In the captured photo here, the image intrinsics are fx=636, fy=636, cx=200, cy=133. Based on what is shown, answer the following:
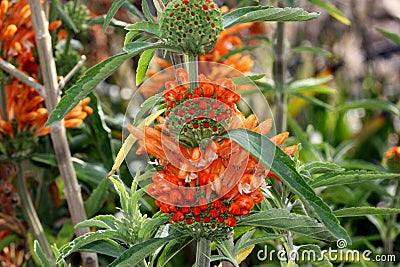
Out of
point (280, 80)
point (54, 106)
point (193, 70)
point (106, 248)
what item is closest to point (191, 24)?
point (193, 70)

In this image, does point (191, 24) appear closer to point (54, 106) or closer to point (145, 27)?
point (145, 27)

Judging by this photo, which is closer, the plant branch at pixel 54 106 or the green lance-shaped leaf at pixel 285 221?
the green lance-shaped leaf at pixel 285 221

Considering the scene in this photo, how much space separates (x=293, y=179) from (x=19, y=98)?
0.74m

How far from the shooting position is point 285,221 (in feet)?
2.03

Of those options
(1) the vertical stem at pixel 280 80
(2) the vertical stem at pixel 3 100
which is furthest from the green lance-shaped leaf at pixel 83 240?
(1) the vertical stem at pixel 280 80

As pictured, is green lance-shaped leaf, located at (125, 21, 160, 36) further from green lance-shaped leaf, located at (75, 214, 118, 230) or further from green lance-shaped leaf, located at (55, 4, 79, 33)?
green lance-shaped leaf, located at (55, 4, 79, 33)

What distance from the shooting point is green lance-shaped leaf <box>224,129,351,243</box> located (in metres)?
0.52

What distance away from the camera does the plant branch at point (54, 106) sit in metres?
0.99

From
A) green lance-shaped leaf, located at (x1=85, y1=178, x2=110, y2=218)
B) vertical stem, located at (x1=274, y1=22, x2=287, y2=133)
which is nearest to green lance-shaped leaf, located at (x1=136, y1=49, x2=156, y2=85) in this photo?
green lance-shaped leaf, located at (x1=85, y1=178, x2=110, y2=218)

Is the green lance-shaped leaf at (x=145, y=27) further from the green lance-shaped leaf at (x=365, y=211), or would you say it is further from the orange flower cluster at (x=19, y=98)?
the orange flower cluster at (x=19, y=98)

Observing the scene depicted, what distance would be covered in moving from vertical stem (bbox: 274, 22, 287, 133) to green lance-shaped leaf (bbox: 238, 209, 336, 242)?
2.23ft

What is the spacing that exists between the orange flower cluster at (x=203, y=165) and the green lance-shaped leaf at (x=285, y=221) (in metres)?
0.02

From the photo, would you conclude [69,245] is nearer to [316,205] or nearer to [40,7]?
[316,205]

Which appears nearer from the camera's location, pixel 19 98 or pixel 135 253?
pixel 135 253
